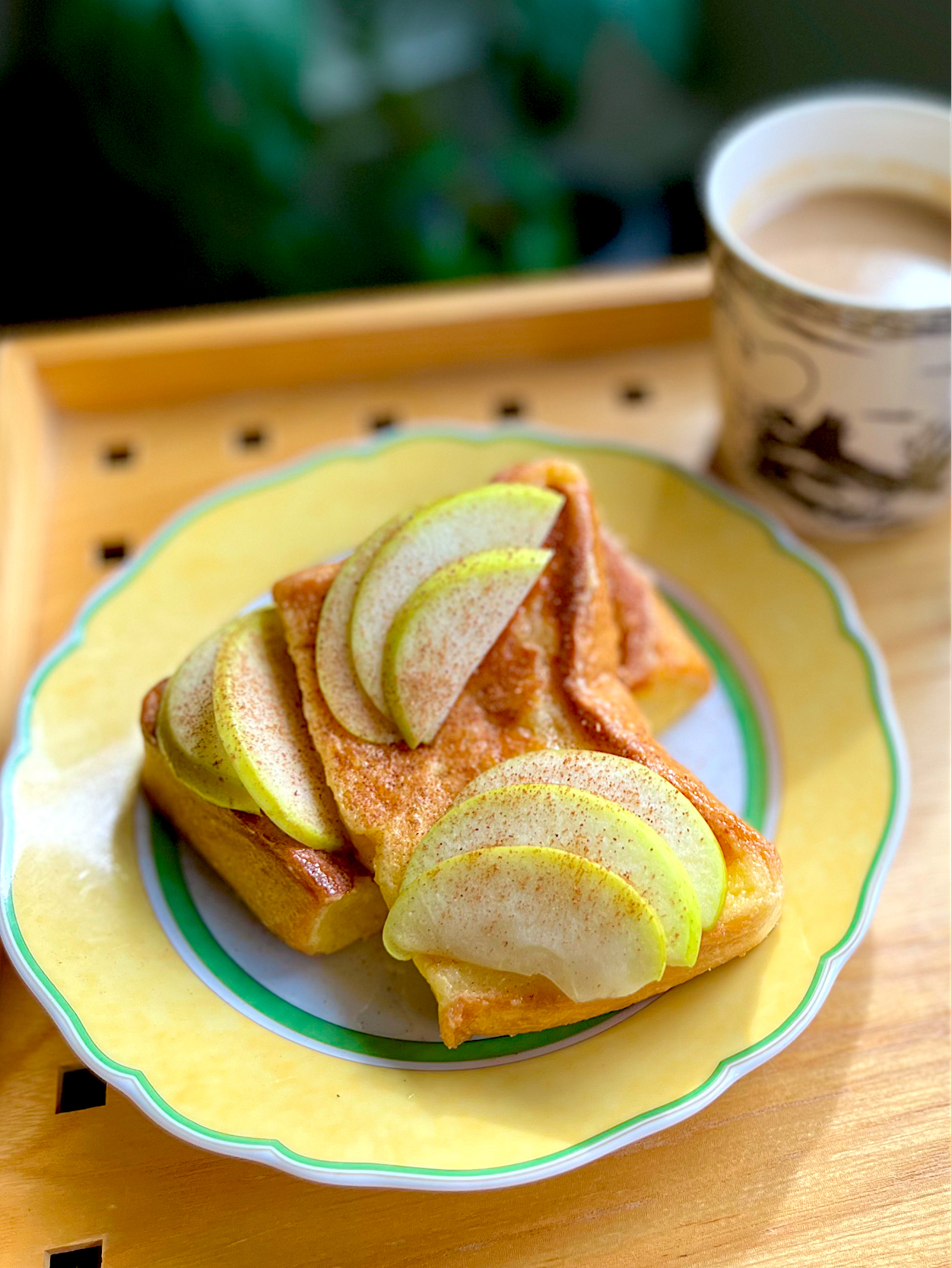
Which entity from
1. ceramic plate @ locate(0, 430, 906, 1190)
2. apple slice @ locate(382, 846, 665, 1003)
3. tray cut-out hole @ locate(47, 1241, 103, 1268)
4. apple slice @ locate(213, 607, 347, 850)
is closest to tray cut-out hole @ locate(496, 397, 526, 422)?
ceramic plate @ locate(0, 430, 906, 1190)

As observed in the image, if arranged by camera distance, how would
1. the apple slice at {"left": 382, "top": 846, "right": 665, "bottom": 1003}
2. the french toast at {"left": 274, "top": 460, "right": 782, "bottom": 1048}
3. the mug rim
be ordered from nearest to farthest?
the apple slice at {"left": 382, "top": 846, "right": 665, "bottom": 1003} < the french toast at {"left": 274, "top": 460, "right": 782, "bottom": 1048} < the mug rim

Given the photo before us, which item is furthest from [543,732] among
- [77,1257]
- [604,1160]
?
[77,1257]

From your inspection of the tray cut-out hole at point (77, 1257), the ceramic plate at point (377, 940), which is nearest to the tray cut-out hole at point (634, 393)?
the ceramic plate at point (377, 940)

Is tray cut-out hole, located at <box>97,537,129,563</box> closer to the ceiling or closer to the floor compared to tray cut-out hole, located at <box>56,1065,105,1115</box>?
closer to the ceiling

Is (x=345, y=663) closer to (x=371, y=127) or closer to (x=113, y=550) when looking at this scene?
(x=113, y=550)

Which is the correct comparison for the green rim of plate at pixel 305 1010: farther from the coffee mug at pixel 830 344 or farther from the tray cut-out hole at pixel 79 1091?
the coffee mug at pixel 830 344

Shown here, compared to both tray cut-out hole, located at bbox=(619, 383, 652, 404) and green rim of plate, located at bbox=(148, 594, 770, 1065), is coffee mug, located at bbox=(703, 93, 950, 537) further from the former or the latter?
green rim of plate, located at bbox=(148, 594, 770, 1065)

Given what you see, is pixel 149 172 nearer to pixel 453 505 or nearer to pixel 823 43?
pixel 453 505

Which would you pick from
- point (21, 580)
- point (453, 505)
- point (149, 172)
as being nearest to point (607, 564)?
point (453, 505)
